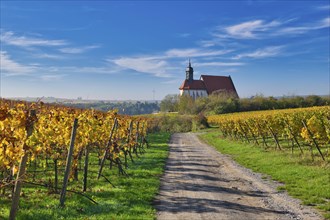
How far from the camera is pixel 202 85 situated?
120875mm

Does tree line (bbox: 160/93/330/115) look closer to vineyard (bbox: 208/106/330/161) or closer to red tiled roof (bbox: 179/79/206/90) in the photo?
vineyard (bbox: 208/106/330/161)

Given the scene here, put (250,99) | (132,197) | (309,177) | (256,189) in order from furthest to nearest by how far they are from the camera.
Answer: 1. (250,99)
2. (309,177)
3. (256,189)
4. (132,197)

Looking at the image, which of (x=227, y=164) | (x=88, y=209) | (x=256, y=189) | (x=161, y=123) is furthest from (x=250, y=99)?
(x=88, y=209)

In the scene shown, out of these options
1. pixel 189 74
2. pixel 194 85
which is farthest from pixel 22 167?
pixel 189 74

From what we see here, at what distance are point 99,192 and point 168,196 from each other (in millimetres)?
2313

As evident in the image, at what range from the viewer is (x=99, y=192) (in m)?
10.5

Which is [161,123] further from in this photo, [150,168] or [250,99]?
[150,168]

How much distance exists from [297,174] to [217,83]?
110 m

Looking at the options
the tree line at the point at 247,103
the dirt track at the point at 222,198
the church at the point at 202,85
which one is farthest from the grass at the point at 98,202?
the church at the point at 202,85

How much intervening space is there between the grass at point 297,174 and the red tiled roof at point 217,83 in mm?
100266

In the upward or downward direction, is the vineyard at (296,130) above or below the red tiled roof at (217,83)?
below

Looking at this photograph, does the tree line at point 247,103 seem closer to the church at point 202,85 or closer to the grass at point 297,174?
the church at point 202,85

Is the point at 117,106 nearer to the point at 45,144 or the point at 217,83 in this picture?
the point at 45,144

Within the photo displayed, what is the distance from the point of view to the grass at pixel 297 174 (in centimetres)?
1039
